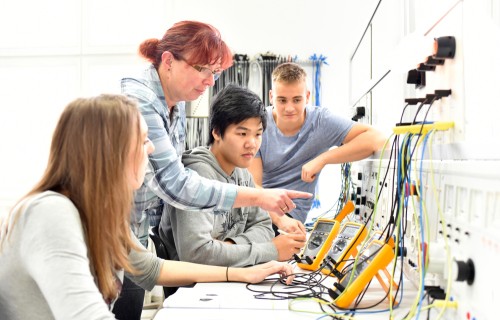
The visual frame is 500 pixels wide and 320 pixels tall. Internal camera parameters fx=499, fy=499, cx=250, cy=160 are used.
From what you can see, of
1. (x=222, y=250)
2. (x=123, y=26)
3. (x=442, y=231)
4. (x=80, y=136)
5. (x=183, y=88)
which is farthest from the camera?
(x=123, y=26)

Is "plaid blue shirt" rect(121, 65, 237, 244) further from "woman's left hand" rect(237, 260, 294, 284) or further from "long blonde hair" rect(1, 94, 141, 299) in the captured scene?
"long blonde hair" rect(1, 94, 141, 299)

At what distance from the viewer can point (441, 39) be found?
1.14 metres

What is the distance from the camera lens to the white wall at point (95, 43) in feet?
14.2

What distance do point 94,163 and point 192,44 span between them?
81cm

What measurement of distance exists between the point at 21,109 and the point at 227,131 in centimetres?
350

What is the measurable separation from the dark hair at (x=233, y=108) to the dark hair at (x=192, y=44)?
6.0 inches

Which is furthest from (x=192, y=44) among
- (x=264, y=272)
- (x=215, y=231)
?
(x=264, y=272)

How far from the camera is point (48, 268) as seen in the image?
0.75 m

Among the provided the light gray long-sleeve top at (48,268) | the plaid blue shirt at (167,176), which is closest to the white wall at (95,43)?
the plaid blue shirt at (167,176)

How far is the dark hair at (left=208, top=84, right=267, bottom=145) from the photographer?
1737 mm

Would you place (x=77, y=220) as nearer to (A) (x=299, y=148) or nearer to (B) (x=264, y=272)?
(B) (x=264, y=272)

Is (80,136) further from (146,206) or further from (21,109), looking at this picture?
(21,109)

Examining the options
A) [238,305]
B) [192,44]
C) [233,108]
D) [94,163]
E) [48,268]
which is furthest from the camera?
[233,108]

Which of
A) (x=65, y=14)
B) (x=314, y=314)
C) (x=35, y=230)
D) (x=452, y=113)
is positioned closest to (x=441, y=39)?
(x=452, y=113)
